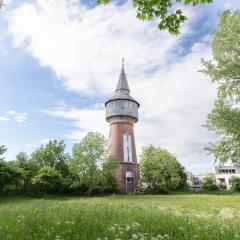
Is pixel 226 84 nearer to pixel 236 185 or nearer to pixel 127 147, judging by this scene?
pixel 127 147

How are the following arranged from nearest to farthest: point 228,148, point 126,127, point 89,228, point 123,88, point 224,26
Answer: point 89,228
point 228,148
point 224,26
point 126,127
point 123,88

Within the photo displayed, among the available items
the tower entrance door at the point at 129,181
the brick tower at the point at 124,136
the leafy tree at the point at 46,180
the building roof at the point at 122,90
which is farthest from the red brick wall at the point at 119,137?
the leafy tree at the point at 46,180

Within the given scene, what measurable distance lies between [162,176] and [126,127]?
40.7 feet

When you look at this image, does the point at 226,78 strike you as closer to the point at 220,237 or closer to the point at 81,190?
the point at 220,237

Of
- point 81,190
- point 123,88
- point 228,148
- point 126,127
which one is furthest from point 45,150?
point 228,148

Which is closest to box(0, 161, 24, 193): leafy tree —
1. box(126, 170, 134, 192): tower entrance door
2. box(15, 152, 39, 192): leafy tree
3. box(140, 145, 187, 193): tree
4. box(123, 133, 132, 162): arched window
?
box(15, 152, 39, 192): leafy tree

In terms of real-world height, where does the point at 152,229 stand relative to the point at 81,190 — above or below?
below

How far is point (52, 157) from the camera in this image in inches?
2315

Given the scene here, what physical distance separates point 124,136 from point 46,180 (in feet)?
65.0

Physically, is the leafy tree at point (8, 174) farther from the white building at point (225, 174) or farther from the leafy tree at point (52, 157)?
the white building at point (225, 174)

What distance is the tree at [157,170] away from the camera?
62281mm

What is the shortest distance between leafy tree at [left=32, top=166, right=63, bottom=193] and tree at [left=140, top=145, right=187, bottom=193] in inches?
792

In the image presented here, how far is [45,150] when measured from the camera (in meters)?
58.8

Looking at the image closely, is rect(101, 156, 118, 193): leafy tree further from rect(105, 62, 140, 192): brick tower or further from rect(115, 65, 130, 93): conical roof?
rect(115, 65, 130, 93): conical roof
